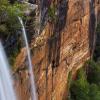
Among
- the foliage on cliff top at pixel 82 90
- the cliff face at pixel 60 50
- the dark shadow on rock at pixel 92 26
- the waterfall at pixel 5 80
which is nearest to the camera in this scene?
the waterfall at pixel 5 80

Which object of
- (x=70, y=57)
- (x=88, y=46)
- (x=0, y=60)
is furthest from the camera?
(x=88, y=46)

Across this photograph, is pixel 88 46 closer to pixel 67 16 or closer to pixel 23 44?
pixel 67 16

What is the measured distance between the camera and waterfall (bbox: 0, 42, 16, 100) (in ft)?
31.9

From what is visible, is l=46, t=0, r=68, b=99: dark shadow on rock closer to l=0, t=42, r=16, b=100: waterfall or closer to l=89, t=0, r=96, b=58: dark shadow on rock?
l=0, t=42, r=16, b=100: waterfall

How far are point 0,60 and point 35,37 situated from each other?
243cm

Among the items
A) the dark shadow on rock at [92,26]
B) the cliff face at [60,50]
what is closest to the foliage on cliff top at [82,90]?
the cliff face at [60,50]

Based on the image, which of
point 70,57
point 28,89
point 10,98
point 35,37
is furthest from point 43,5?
point 70,57

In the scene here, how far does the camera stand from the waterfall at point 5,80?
971 cm

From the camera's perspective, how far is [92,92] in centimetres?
1748

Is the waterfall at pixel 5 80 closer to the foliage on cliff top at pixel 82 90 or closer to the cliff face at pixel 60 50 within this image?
the cliff face at pixel 60 50

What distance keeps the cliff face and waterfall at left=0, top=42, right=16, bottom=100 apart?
77 centimetres

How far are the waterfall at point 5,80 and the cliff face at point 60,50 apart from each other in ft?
2.53

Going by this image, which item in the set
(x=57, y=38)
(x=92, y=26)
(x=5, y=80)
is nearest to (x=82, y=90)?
(x=92, y=26)

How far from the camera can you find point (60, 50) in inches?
593
